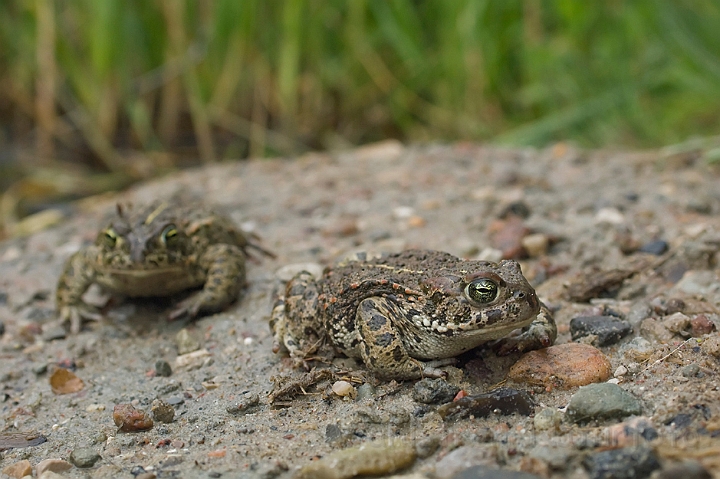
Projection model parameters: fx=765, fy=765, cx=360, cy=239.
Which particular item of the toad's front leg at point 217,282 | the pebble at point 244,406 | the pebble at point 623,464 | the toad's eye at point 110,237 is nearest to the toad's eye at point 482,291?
the pebble at point 623,464

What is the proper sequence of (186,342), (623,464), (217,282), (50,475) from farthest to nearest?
(217,282)
(186,342)
(50,475)
(623,464)

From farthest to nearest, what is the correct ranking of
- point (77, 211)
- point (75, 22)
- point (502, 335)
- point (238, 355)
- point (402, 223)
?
point (75, 22), point (77, 211), point (402, 223), point (238, 355), point (502, 335)

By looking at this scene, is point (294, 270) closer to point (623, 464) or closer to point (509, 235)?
point (509, 235)

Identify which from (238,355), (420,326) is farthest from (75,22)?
(420,326)

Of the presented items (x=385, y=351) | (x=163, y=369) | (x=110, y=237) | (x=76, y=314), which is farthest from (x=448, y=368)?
(x=76, y=314)

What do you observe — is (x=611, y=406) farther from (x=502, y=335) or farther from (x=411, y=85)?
(x=411, y=85)

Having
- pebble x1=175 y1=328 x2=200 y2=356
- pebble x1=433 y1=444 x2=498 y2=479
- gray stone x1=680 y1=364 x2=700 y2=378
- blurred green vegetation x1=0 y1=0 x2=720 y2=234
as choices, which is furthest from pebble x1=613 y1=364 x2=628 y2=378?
blurred green vegetation x1=0 y1=0 x2=720 y2=234
